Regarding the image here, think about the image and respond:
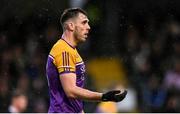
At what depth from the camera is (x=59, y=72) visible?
7047 millimetres

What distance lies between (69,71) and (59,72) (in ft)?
0.34

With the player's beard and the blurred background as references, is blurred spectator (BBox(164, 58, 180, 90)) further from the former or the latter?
the player's beard

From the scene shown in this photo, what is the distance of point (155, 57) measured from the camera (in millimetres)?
13555

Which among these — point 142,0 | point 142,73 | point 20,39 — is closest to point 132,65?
point 142,73

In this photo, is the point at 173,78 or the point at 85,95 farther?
the point at 173,78

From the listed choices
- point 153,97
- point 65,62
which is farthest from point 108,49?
point 65,62

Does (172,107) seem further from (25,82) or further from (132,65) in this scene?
(25,82)

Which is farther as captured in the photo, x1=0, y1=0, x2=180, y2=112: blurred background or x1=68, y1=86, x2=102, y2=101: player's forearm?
x1=0, y1=0, x2=180, y2=112: blurred background

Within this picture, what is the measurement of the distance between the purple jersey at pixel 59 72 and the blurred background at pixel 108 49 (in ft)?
15.8

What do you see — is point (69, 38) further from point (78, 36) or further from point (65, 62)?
point (65, 62)

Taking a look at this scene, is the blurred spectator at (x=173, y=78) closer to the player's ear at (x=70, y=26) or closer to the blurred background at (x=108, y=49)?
the blurred background at (x=108, y=49)

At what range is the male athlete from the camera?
6906 mm

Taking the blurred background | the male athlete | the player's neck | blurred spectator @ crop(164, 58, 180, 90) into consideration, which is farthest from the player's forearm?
blurred spectator @ crop(164, 58, 180, 90)

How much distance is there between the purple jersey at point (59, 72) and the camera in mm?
7094
